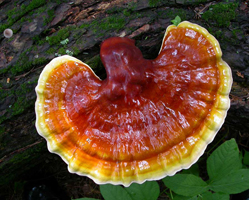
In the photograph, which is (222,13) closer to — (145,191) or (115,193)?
(145,191)

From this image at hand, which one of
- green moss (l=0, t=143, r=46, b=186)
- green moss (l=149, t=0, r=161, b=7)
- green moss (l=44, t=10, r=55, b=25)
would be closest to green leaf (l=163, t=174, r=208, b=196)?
green moss (l=0, t=143, r=46, b=186)

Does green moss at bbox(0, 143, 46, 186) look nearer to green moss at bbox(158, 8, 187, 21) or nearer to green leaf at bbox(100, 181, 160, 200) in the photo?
green leaf at bbox(100, 181, 160, 200)

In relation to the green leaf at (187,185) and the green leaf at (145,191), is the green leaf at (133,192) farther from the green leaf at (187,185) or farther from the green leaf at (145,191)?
the green leaf at (187,185)

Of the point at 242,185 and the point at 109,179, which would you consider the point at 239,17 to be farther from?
the point at 109,179

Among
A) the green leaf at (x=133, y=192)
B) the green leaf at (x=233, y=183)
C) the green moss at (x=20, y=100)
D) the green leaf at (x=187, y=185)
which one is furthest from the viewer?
the green moss at (x=20, y=100)

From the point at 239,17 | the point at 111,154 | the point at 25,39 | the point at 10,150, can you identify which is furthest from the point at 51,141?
the point at 239,17

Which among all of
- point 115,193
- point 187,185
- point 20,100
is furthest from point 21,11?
point 187,185

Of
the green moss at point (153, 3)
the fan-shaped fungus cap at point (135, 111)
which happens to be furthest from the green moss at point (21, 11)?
the green moss at point (153, 3)
